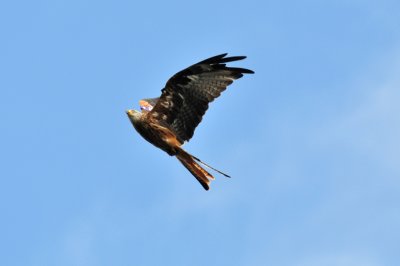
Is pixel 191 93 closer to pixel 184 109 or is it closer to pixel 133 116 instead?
pixel 184 109

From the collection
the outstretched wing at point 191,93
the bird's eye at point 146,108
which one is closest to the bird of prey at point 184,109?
the outstretched wing at point 191,93

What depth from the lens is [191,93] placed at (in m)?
21.7

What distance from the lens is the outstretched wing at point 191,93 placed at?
21422 millimetres

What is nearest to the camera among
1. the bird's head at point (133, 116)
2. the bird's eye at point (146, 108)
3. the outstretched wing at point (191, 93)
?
the outstretched wing at point (191, 93)

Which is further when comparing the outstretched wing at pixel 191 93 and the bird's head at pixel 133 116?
the bird's head at pixel 133 116

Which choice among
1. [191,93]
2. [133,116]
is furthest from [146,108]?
[191,93]

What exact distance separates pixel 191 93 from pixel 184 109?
0.30m

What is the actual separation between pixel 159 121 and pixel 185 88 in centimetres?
71

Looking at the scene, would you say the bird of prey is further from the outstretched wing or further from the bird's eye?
the bird's eye

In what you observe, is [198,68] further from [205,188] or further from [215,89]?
[205,188]

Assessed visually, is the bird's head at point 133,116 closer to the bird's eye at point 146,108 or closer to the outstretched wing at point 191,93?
the outstretched wing at point 191,93

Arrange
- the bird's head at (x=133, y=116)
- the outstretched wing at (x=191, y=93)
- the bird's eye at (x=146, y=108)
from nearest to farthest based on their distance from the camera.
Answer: the outstretched wing at (x=191, y=93) < the bird's head at (x=133, y=116) < the bird's eye at (x=146, y=108)

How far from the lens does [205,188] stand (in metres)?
21.4

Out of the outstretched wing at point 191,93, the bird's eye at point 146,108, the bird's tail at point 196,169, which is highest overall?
the bird's eye at point 146,108
